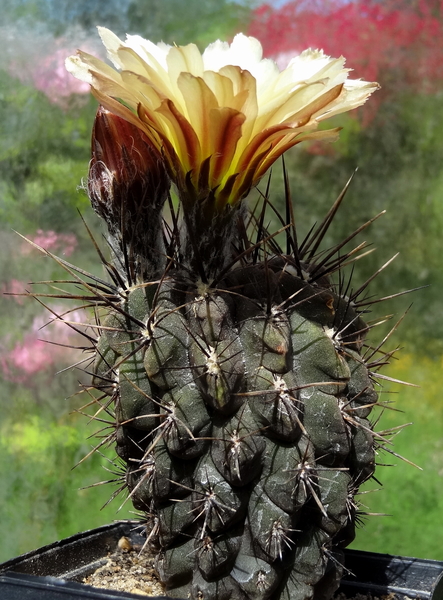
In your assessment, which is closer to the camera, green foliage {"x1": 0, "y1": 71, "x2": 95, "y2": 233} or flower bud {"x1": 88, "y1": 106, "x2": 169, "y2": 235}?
flower bud {"x1": 88, "y1": 106, "x2": 169, "y2": 235}

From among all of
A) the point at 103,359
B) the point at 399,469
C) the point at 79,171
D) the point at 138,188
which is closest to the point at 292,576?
the point at 103,359

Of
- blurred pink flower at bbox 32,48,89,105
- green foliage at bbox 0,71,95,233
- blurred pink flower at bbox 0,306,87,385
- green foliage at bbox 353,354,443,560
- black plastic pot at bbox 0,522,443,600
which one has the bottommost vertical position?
green foliage at bbox 353,354,443,560

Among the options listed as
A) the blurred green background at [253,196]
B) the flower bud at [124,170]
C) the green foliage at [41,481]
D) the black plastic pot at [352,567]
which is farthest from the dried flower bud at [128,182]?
the green foliage at [41,481]

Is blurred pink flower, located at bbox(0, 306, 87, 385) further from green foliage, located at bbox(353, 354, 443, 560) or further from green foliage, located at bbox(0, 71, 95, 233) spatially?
green foliage, located at bbox(353, 354, 443, 560)

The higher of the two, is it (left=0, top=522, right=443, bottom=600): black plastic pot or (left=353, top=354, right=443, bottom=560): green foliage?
(left=0, top=522, right=443, bottom=600): black plastic pot

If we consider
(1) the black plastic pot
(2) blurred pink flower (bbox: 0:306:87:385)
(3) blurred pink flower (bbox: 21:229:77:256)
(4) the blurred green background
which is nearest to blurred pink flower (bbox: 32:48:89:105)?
(4) the blurred green background

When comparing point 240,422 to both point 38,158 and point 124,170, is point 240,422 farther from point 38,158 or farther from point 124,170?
point 38,158

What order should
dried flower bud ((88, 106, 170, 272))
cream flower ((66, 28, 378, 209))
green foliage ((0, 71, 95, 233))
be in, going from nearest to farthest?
1. cream flower ((66, 28, 378, 209))
2. dried flower bud ((88, 106, 170, 272))
3. green foliage ((0, 71, 95, 233))

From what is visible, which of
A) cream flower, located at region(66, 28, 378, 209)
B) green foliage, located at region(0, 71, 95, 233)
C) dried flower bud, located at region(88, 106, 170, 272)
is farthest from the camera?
green foliage, located at region(0, 71, 95, 233)

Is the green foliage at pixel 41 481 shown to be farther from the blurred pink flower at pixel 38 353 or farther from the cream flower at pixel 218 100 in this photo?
the cream flower at pixel 218 100
